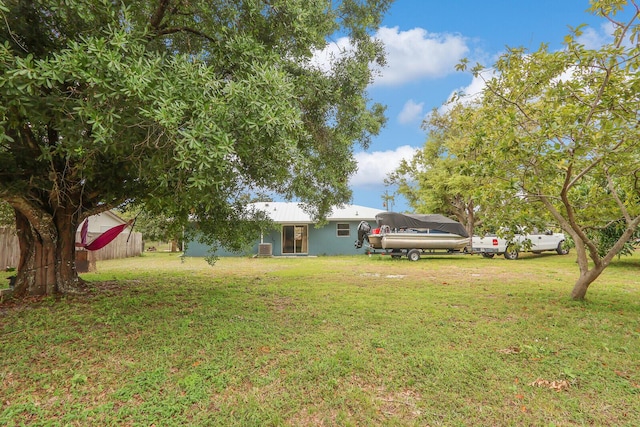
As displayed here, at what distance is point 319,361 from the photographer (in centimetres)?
367

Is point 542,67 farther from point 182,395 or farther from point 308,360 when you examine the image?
point 182,395

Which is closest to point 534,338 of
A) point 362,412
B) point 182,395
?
point 362,412

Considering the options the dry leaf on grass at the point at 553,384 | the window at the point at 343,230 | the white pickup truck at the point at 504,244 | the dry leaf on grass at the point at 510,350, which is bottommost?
the dry leaf on grass at the point at 553,384

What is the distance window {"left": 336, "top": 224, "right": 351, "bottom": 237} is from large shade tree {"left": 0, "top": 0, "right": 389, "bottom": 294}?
11.8 m

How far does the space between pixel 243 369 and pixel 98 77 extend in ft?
9.89

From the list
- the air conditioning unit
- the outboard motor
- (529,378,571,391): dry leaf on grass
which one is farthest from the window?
(529,378,571,391): dry leaf on grass

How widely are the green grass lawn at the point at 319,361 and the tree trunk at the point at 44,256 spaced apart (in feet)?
1.66

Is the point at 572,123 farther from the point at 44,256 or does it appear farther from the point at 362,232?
the point at 362,232

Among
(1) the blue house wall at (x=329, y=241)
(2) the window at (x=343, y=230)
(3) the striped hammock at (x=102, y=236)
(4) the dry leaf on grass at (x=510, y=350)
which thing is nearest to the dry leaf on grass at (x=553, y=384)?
(4) the dry leaf on grass at (x=510, y=350)

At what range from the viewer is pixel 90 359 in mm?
3723

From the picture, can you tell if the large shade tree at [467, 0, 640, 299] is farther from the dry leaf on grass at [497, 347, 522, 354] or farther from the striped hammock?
the striped hammock

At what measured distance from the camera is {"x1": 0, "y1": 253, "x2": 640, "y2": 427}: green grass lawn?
284 centimetres

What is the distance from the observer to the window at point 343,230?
1972 centimetres

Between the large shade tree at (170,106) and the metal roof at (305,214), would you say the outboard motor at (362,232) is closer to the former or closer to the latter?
the metal roof at (305,214)
